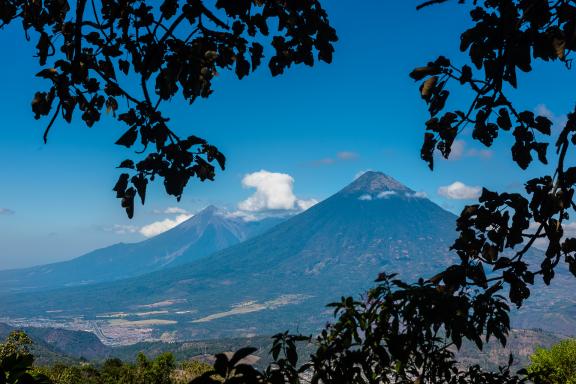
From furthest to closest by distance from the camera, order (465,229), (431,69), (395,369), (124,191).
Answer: (395,369) → (465,229) → (124,191) → (431,69)

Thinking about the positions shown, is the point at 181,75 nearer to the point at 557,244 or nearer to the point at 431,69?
the point at 431,69

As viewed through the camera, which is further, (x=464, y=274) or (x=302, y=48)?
(x=302, y=48)

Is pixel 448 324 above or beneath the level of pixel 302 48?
beneath

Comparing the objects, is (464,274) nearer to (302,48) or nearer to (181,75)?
(302,48)

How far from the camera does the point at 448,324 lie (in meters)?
3.49

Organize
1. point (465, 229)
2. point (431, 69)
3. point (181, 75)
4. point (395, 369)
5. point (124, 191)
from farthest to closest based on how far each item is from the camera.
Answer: point (395, 369)
point (465, 229)
point (124, 191)
point (181, 75)
point (431, 69)

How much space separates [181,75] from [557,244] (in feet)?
11.3

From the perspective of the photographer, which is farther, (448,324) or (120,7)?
(120,7)

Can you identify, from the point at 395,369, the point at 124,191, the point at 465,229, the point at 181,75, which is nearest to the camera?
the point at 181,75

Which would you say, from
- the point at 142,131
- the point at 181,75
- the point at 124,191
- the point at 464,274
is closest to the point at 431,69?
the point at 464,274

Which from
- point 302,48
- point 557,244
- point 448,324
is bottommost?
point 448,324

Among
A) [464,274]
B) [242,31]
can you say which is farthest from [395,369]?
[242,31]

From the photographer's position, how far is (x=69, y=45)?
4051mm

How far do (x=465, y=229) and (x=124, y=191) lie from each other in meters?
3.03
